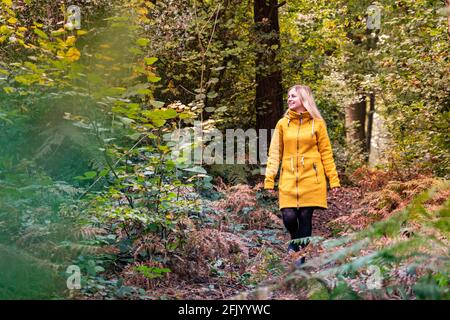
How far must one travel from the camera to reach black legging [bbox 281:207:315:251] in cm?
691

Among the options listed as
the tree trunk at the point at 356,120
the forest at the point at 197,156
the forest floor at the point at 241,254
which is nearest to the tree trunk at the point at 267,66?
the forest at the point at 197,156

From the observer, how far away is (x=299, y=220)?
7.02m

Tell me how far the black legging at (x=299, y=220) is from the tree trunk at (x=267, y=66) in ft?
20.6

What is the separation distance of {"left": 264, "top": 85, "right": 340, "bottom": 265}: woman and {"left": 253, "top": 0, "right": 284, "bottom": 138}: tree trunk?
580cm

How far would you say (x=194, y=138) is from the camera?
6.85 m

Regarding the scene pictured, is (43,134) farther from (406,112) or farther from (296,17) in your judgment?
(296,17)

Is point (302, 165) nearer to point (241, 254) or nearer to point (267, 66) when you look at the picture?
point (241, 254)

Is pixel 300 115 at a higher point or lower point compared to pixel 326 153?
higher

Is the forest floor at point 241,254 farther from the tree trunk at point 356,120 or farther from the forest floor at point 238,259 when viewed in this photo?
the tree trunk at point 356,120

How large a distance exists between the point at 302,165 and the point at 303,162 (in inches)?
1.5

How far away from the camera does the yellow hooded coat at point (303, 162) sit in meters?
6.91

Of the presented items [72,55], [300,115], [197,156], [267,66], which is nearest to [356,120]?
[267,66]

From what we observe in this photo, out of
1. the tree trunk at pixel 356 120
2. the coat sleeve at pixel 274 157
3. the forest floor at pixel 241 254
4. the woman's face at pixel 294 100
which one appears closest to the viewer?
the forest floor at pixel 241 254
